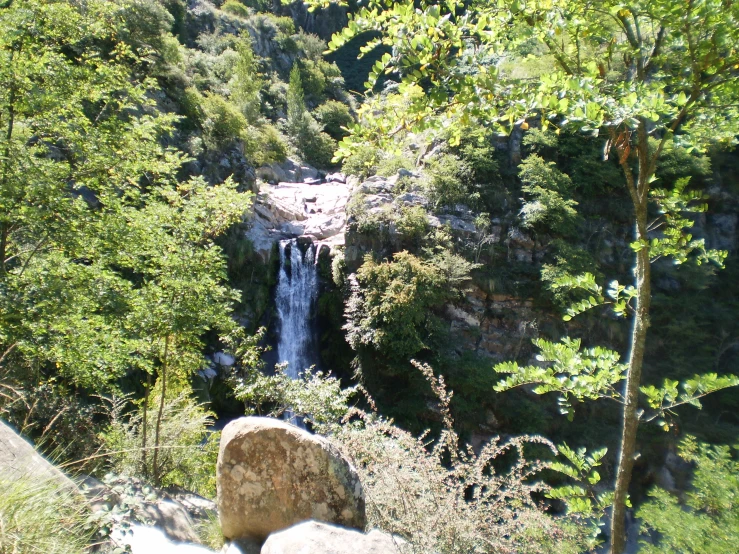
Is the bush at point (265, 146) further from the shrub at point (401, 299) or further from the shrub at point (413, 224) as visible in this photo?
the shrub at point (401, 299)

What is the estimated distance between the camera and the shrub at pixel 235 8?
33.5m

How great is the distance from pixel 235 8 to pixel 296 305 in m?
30.4

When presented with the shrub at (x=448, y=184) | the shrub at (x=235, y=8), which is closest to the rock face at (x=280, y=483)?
the shrub at (x=448, y=184)

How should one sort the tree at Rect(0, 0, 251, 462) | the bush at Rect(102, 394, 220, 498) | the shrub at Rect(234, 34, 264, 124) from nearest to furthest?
the tree at Rect(0, 0, 251, 462) → the bush at Rect(102, 394, 220, 498) → the shrub at Rect(234, 34, 264, 124)

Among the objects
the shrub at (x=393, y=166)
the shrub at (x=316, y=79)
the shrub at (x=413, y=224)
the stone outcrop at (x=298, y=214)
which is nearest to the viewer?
the shrub at (x=413, y=224)

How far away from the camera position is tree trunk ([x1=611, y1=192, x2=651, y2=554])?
1770 millimetres

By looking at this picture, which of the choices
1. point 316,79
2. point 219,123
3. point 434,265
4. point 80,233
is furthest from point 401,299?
point 316,79

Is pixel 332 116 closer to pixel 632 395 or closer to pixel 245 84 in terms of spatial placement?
pixel 245 84

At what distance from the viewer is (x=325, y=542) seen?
95.0 inches

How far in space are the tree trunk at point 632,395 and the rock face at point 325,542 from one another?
1.18 metres

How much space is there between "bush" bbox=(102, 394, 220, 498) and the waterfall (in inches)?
274

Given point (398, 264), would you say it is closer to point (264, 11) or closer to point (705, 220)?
point (705, 220)

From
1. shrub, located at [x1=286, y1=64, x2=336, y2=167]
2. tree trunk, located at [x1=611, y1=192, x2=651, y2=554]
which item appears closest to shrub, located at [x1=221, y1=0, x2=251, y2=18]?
shrub, located at [x1=286, y1=64, x2=336, y2=167]

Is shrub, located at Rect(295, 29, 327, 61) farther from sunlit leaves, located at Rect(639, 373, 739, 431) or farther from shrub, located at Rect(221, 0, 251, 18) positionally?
sunlit leaves, located at Rect(639, 373, 739, 431)
